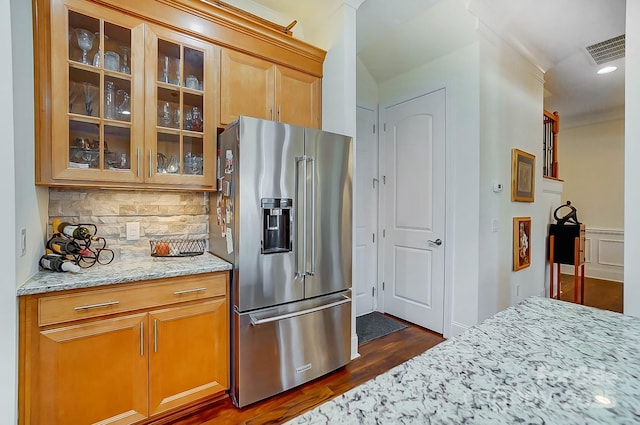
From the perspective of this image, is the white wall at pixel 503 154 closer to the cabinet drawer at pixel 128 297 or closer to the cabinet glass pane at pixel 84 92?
the cabinet drawer at pixel 128 297

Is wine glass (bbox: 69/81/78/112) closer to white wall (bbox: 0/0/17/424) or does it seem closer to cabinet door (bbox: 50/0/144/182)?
cabinet door (bbox: 50/0/144/182)

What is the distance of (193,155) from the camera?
202cm

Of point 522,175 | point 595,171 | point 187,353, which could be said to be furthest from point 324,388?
point 595,171

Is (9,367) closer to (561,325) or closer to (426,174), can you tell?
(561,325)

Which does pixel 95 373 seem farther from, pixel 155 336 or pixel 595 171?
pixel 595 171

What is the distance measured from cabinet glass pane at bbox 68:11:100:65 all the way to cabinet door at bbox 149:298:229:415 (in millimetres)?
1549

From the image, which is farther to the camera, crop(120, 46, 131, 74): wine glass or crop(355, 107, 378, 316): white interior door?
crop(355, 107, 378, 316): white interior door

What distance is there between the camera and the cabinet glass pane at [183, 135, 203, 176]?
6.54ft

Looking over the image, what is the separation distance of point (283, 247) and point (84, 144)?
1327mm

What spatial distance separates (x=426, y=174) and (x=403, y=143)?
0.48m

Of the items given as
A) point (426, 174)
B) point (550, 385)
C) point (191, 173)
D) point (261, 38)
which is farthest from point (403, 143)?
point (550, 385)

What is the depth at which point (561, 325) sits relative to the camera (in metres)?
0.88

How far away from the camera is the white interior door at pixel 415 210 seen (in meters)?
2.91

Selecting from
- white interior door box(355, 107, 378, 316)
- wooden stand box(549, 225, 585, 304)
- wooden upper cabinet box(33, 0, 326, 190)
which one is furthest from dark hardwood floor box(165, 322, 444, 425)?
wooden stand box(549, 225, 585, 304)
